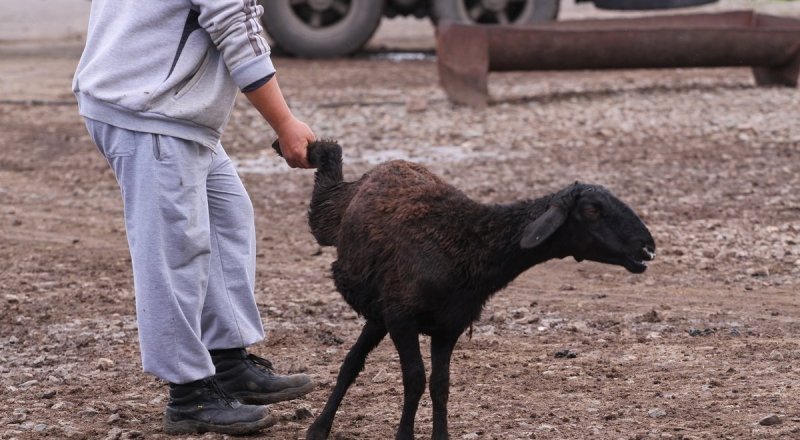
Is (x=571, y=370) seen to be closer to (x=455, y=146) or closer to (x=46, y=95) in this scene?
(x=455, y=146)

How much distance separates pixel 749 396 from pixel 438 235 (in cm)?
140

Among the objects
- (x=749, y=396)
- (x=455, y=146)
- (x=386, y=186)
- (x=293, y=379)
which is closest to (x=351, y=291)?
(x=386, y=186)

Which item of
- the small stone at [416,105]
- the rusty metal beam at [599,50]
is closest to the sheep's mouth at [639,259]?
the small stone at [416,105]

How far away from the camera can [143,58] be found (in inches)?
164

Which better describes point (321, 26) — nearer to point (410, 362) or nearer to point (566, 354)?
point (566, 354)

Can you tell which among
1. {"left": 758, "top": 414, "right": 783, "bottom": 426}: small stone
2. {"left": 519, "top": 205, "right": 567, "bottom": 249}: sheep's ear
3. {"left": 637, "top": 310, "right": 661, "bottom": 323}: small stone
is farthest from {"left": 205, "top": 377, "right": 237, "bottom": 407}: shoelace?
{"left": 637, "top": 310, "right": 661, "bottom": 323}: small stone

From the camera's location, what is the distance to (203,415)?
454 centimetres

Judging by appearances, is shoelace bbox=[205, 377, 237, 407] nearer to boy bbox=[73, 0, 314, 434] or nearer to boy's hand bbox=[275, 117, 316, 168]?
boy bbox=[73, 0, 314, 434]

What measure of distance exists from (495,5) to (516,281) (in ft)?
30.7

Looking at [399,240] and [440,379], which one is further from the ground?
[399,240]

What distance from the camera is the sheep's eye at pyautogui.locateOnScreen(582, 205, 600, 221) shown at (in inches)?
158

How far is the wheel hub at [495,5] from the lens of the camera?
1556cm

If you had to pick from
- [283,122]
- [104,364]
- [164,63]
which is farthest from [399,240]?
[104,364]

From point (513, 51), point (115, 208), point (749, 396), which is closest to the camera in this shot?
point (749, 396)
